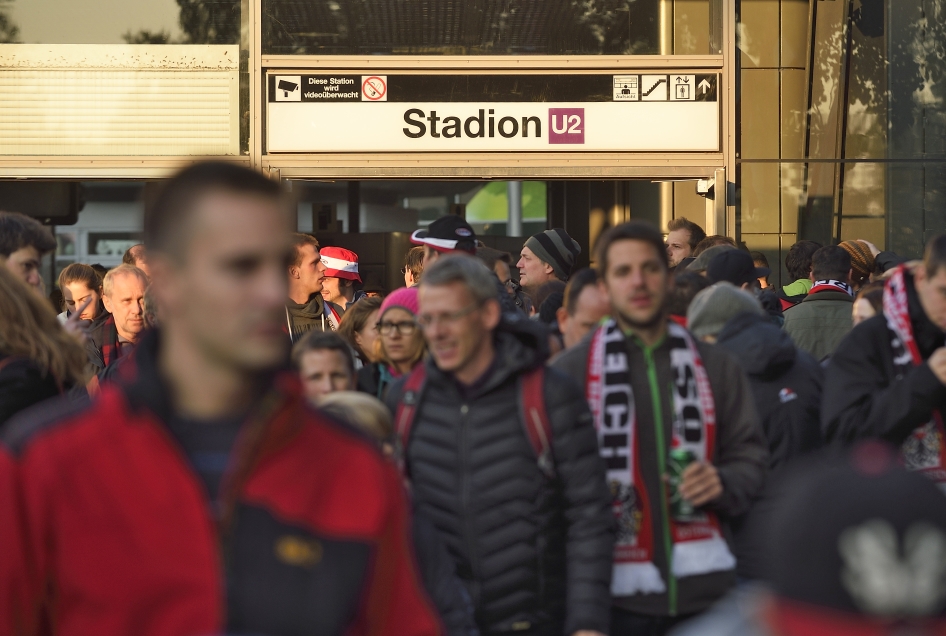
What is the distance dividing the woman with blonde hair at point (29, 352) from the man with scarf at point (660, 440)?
63.3 inches

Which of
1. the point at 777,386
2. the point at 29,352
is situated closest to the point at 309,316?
the point at 777,386

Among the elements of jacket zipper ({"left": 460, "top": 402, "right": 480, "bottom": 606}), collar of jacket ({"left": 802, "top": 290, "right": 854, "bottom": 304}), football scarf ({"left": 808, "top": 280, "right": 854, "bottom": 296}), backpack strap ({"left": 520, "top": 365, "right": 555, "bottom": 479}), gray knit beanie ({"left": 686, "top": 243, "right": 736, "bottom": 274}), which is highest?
gray knit beanie ({"left": 686, "top": 243, "right": 736, "bottom": 274})

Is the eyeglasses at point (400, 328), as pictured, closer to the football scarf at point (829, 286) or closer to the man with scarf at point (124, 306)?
the man with scarf at point (124, 306)

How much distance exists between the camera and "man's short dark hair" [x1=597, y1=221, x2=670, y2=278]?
13.9 feet

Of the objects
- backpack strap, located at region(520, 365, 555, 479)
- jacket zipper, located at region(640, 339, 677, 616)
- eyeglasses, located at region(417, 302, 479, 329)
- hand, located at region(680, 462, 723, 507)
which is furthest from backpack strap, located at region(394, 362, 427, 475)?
hand, located at region(680, 462, 723, 507)

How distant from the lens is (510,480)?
3643 mm

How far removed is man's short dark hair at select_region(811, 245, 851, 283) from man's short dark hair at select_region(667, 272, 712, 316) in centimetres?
158

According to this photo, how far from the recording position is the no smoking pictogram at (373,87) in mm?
11234

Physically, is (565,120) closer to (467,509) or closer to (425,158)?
(425,158)

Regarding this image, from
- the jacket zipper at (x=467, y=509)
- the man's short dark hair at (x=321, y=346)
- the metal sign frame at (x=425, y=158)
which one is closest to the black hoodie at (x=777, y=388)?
the man's short dark hair at (x=321, y=346)

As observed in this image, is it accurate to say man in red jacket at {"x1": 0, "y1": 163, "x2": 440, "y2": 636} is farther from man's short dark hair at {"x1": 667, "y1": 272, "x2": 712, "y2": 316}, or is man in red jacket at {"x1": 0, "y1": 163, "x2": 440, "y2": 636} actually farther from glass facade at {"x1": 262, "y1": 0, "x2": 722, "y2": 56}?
glass facade at {"x1": 262, "y1": 0, "x2": 722, "y2": 56}

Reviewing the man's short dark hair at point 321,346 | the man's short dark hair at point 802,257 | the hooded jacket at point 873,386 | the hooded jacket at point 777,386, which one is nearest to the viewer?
the hooded jacket at point 873,386

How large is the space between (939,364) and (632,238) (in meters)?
1.09

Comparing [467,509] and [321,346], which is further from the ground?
[321,346]
